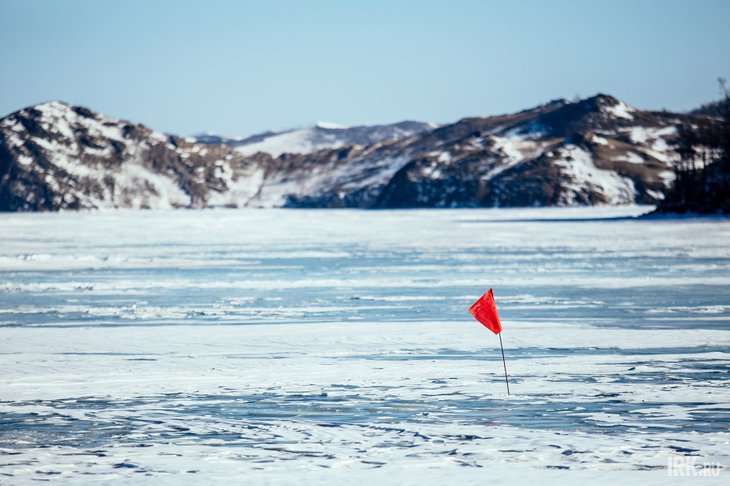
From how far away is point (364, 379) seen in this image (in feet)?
35.7

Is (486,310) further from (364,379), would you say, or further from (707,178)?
(707,178)

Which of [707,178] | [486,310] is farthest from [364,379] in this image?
[707,178]

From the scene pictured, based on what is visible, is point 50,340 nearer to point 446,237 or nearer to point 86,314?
point 86,314

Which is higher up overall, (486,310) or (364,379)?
(486,310)

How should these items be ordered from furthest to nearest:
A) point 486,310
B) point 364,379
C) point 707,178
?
point 707,178, point 364,379, point 486,310

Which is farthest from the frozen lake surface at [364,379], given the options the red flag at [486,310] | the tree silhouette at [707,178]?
the tree silhouette at [707,178]

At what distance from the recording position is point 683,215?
7775cm

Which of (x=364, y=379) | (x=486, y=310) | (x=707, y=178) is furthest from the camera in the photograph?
(x=707, y=178)

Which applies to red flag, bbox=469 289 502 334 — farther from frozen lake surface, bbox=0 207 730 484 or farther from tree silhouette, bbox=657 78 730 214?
tree silhouette, bbox=657 78 730 214

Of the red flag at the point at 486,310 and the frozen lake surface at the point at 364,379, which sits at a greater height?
the red flag at the point at 486,310

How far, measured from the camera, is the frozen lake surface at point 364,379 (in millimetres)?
7434

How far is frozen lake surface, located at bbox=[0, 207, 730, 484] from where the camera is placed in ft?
24.4

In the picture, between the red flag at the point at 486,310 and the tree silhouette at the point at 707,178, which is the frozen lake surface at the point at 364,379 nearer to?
the red flag at the point at 486,310

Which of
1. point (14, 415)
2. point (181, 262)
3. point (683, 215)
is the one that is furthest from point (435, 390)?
point (683, 215)
